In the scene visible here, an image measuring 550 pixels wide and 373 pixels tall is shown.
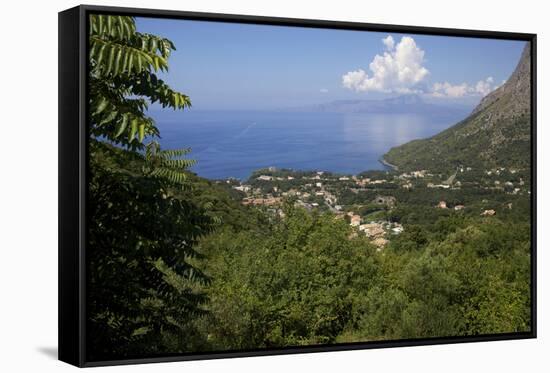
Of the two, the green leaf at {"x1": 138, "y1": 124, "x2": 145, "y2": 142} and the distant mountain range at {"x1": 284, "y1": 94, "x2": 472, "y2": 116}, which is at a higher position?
the distant mountain range at {"x1": 284, "y1": 94, "x2": 472, "y2": 116}

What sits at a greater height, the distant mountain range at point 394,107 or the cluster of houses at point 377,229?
the distant mountain range at point 394,107

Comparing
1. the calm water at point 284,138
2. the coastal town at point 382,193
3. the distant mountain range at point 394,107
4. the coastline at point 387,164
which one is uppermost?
the distant mountain range at point 394,107

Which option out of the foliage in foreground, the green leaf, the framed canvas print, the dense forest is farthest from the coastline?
the green leaf

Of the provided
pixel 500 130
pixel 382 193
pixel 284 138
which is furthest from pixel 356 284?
pixel 500 130

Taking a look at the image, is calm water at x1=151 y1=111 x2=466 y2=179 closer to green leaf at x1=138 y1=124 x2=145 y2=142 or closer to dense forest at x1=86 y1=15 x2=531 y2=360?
dense forest at x1=86 y1=15 x2=531 y2=360

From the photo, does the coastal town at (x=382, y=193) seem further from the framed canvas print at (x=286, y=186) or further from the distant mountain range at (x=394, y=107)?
the distant mountain range at (x=394, y=107)

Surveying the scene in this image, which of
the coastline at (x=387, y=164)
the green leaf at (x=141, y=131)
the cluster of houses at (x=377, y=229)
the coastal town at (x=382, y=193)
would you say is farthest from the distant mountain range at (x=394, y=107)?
the green leaf at (x=141, y=131)

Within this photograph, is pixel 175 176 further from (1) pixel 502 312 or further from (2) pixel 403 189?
(1) pixel 502 312
